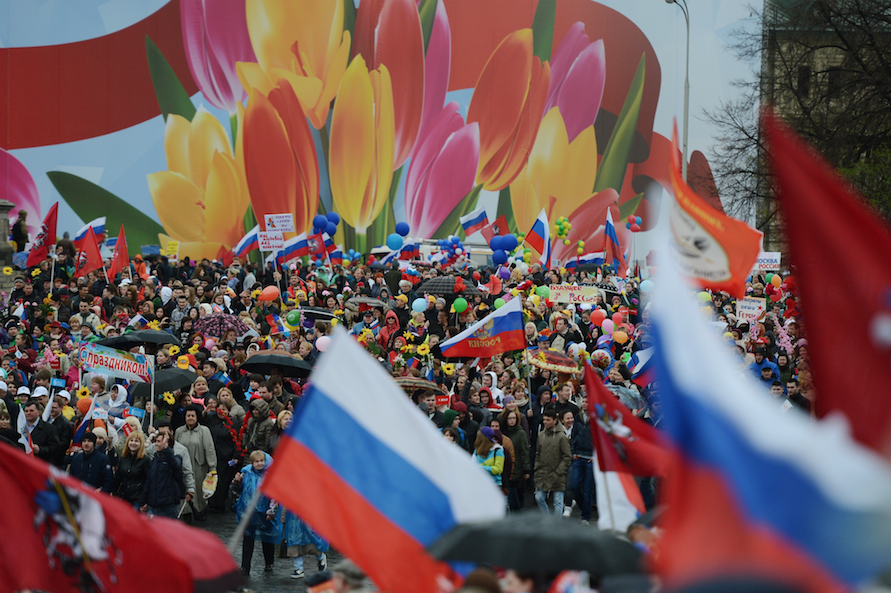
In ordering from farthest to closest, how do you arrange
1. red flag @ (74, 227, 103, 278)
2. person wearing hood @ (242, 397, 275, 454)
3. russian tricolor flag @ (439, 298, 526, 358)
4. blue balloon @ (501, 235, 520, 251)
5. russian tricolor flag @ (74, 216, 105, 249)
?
russian tricolor flag @ (74, 216, 105, 249) < blue balloon @ (501, 235, 520, 251) < red flag @ (74, 227, 103, 278) < russian tricolor flag @ (439, 298, 526, 358) < person wearing hood @ (242, 397, 275, 454)

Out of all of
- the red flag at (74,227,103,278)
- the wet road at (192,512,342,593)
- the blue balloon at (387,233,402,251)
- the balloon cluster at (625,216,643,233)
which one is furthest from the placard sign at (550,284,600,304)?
the balloon cluster at (625,216,643,233)

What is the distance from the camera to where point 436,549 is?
3.89 metres

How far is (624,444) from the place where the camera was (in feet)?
18.6

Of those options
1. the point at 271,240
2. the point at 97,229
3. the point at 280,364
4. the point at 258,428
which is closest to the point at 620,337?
the point at 280,364

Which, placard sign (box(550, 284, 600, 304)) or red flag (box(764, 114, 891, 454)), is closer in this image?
red flag (box(764, 114, 891, 454))

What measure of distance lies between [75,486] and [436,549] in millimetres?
1562

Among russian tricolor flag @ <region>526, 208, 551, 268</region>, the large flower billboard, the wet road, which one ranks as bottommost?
the wet road

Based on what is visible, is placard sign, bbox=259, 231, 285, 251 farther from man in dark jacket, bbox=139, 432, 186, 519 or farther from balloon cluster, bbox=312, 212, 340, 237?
man in dark jacket, bbox=139, 432, 186, 519

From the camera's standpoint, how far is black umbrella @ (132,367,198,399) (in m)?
11.8

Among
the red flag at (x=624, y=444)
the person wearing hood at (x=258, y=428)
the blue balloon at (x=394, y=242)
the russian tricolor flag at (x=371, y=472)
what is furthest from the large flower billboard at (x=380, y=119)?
the russian tricolor flag at (x=371, y=472)

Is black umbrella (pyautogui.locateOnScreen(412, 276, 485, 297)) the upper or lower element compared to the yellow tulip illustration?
lower

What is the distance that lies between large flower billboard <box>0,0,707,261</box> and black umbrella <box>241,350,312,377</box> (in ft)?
69.4

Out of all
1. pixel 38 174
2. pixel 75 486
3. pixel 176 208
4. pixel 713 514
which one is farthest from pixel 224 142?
pixel 713 514

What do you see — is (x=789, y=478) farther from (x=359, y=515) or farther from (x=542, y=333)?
(x=542, y=333)
